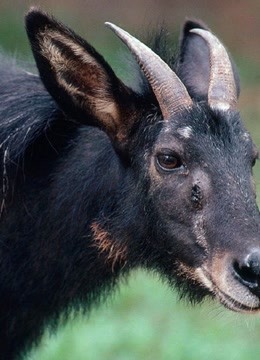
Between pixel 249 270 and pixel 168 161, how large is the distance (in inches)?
31.2

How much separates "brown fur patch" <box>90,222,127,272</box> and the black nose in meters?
0.94

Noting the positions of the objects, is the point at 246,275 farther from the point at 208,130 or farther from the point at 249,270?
the point at 208,130

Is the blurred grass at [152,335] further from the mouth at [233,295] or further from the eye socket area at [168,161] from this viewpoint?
the mouth at [233,295]

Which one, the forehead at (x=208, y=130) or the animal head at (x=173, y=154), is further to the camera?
the forehead at (x=208, y=130)

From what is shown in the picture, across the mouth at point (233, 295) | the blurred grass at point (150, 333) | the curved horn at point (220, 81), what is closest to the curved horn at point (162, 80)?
the curved horn at point (220, 81)

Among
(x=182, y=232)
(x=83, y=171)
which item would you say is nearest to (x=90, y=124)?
(x=83, y=171)

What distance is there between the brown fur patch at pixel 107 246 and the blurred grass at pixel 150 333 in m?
1.40

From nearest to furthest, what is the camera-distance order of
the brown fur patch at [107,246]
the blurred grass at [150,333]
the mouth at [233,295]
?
the mouth at [233,295]
the brown fur patch at [107,246]
the blurred grass at [150,333]

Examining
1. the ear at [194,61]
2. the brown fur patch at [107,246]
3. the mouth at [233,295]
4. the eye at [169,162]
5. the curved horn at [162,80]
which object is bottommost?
the brown fur patch at [107,246]

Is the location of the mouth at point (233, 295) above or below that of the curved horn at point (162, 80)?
below

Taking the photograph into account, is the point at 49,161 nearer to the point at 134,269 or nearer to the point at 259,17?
the point at 134,269

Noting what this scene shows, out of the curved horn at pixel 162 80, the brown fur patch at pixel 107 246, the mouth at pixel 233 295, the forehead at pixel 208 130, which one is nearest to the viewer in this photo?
the mouth at pixel 233 295

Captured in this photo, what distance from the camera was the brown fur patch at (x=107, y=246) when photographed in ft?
24.1

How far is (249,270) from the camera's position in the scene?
21.4 ft
